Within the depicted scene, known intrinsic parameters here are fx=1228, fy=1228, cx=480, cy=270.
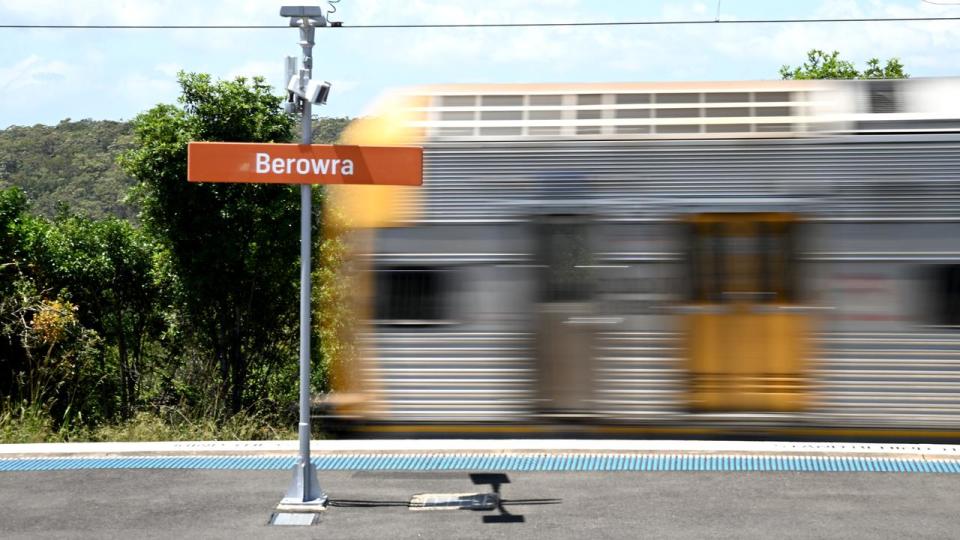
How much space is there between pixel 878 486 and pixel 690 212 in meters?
2.99

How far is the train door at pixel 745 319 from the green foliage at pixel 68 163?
3857cm

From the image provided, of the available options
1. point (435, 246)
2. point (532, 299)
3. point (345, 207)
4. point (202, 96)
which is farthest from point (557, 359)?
point (202, 96)

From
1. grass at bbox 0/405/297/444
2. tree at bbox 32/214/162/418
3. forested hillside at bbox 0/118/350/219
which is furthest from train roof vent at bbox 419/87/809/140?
forested hillside at bbox 0/118/350/219

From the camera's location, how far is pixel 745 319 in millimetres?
10648

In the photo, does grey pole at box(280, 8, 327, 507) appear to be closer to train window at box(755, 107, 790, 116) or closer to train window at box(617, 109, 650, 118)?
train window at box(617, 109, 650, 118)

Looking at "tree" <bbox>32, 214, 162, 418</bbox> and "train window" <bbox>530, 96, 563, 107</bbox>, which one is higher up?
"train window" <bbox>530, 96, 563, 107</bbox>

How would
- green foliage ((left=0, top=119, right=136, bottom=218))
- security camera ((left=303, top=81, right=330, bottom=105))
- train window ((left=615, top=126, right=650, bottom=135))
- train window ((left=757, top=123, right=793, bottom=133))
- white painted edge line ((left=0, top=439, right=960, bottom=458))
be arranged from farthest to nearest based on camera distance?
green foliage ((left=0, top=119, right=136, bottom=218))
train window ((left=615, top=126, right=650, bottom=135))
train window ((left=757, top=123, right=793, bottom=133))
white painted edge line ((left=0, top=439, right=960, bottom=458))
security camera ((left=303, top=81, right=330, bottom=105))

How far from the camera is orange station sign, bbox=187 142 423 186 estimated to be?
8.46 metres

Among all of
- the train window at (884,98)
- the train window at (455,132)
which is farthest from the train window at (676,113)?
the train window at (455,132)

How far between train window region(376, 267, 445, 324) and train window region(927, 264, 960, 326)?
4250 millimetres

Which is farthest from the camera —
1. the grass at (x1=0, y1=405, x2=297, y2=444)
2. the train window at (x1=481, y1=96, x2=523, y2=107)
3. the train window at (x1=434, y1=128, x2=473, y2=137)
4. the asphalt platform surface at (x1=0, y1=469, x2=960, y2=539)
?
the grass at (x1=0, y1=405, x2=297, y2=444)

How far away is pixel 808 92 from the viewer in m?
11.0

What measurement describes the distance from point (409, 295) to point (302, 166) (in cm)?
273

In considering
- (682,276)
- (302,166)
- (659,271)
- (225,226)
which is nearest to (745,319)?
(682,276)
